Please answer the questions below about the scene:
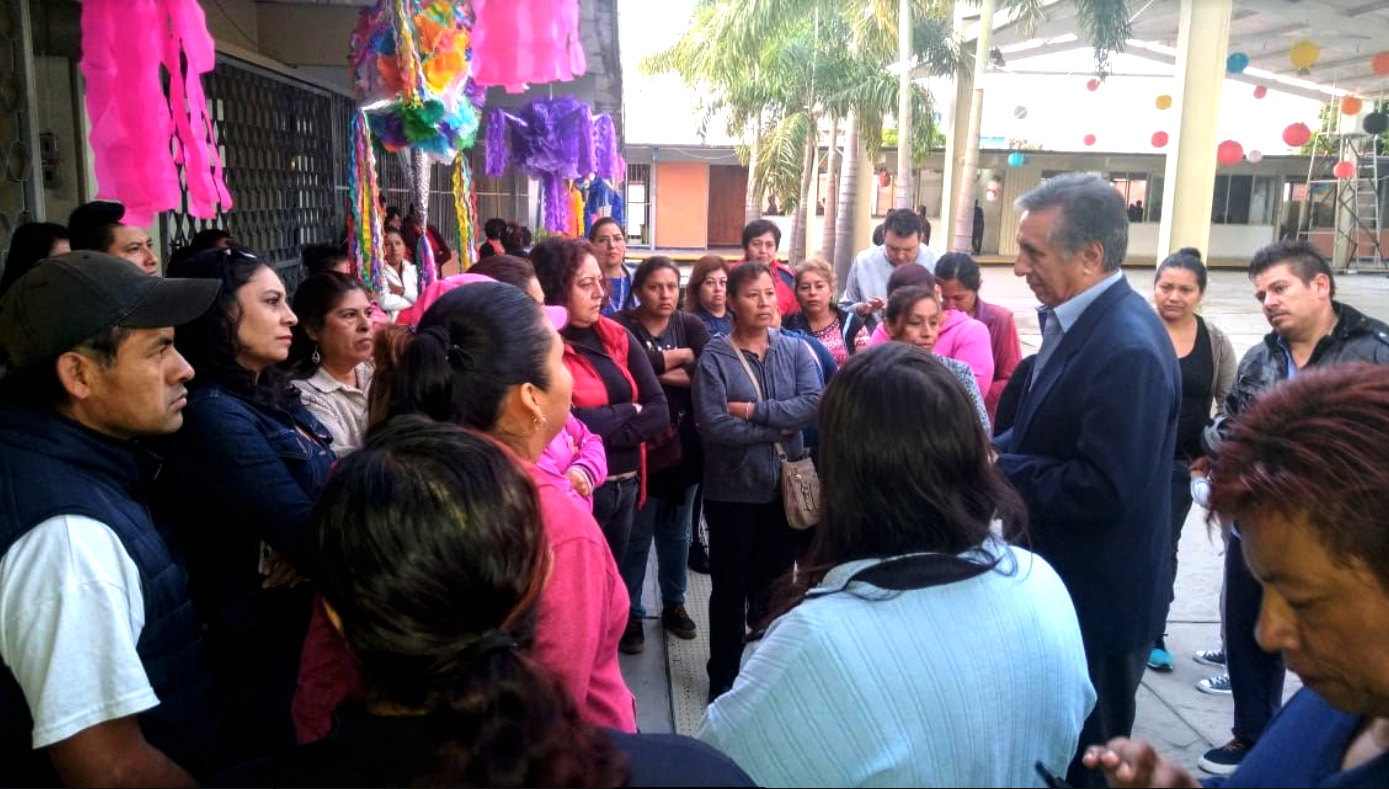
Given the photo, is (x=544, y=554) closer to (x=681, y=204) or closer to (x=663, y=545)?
(x=663, y=545)

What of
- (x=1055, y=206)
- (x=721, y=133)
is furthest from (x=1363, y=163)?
(x=1055, y=206)

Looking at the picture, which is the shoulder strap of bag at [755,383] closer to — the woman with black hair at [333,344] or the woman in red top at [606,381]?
the woman in red top at [606,381]

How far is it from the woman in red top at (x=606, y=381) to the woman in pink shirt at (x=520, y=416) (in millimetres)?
1516

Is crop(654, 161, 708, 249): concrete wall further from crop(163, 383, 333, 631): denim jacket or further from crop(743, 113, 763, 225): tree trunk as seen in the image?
crop(163, 383, 333, 631): denim jacket

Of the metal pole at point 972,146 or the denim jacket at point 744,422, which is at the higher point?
the metal pole at point 972,146

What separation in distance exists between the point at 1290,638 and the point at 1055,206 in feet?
5.13

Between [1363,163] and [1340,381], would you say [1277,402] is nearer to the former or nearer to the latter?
[1340,381]

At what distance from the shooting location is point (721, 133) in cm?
2661

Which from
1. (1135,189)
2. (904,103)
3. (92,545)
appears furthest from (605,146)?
(1135,189)

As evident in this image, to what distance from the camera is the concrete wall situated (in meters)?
29.0

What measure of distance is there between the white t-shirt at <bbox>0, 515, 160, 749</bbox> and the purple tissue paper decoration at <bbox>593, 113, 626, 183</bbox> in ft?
23.6

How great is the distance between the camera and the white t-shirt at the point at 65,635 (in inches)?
52.7

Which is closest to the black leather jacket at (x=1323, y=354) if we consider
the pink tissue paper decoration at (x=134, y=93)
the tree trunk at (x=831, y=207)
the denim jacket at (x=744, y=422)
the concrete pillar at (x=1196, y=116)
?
the denim jacket at (x=744, y=422)

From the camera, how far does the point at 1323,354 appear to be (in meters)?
3.06
